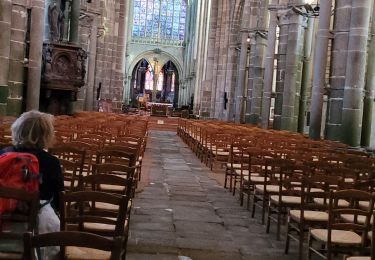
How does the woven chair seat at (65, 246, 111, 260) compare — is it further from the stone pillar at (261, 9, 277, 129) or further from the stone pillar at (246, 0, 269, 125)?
the stone pillar at (246, 0, 269, 125)

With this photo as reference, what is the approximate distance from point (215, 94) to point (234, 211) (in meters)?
39.1

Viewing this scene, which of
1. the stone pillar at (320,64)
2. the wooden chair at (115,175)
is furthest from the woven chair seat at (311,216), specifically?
the stone pillar at (320,64)

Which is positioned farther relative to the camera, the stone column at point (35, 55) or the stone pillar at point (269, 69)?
the stone pillar at point (269, 69)

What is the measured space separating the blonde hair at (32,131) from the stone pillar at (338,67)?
52.7 ft

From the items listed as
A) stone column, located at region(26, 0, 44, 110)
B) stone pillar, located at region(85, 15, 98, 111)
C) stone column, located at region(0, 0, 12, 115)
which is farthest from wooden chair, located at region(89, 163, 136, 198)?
stone pillar, located at region(85, 15, 98, 111)

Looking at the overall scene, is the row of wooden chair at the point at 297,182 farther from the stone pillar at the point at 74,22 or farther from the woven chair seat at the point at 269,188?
the stone pillar at the point at 74,22

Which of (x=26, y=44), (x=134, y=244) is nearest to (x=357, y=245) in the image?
(x=134, y=244)

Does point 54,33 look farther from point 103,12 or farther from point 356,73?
point 103,12

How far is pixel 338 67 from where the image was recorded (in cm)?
1945

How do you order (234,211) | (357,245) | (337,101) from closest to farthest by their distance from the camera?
(357,245)
(234,211)
(337,101)

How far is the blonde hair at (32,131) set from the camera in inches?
166

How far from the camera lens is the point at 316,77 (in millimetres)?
20094

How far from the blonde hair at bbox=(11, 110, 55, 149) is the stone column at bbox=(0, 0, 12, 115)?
1387 cm

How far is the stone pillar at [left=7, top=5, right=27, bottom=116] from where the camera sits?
61.7 feet
